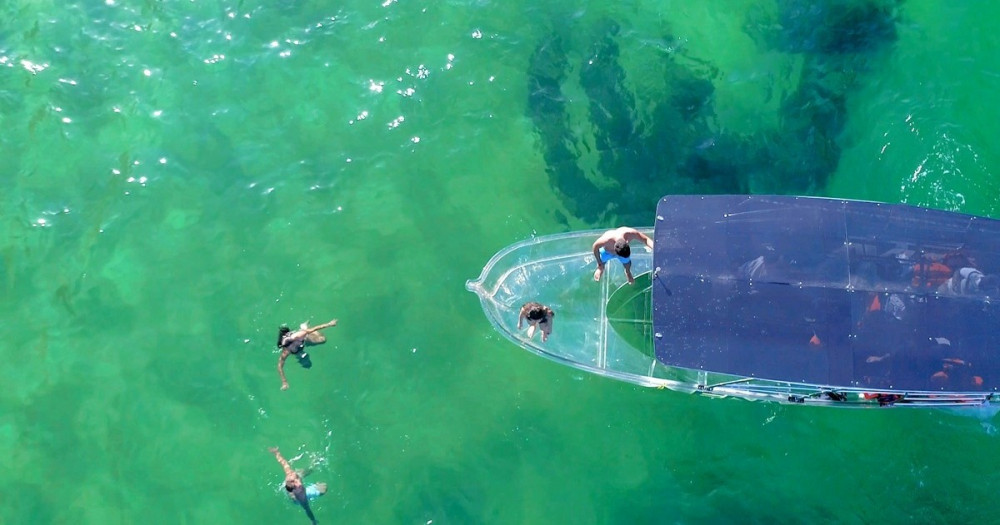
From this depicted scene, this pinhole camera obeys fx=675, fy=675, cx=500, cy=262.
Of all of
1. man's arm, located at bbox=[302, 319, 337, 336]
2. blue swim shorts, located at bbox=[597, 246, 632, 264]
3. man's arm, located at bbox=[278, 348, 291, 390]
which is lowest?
man's arm, located at bbox=[278, 348, 291, 390]

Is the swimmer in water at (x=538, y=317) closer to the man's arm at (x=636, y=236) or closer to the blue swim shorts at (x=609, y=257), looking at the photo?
the blue swim shorts at (x=609, y=257)

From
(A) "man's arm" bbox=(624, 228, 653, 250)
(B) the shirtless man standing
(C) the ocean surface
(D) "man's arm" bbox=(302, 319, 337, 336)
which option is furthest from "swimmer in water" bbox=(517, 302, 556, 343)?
(D) "man's arm" bbox=(302, 319, 337, 336)

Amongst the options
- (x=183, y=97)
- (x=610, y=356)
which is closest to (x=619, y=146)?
(x=610, y=356)

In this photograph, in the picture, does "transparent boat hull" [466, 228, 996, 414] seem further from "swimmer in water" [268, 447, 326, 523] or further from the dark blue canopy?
"swimmer in water" [268, 447, 326, 523]

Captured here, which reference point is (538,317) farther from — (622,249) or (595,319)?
(622,249)

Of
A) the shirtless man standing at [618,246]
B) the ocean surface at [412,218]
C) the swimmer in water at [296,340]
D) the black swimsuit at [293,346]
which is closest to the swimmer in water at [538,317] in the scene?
the shirtless man standing at [618,246]
